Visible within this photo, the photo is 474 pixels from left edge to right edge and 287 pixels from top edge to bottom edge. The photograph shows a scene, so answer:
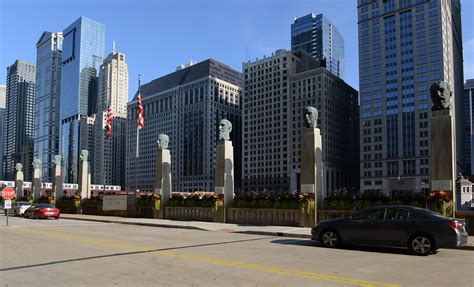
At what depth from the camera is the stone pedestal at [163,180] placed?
94.4ft

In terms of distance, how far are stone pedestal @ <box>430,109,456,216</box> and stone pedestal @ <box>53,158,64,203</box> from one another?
1360 inches

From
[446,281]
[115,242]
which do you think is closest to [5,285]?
[115,242]

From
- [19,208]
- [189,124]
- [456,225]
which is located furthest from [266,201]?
[189,124]

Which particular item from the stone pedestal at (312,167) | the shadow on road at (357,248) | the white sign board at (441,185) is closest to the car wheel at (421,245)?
the shadow on road at (357,248)

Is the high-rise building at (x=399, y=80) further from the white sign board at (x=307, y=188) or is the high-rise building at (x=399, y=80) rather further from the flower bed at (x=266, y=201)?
the white sign board at (x=307, y=188)

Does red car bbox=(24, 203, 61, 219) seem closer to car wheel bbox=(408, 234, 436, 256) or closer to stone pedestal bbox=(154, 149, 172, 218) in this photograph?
stone pedestal bbox=(154, 149, 172, 218)

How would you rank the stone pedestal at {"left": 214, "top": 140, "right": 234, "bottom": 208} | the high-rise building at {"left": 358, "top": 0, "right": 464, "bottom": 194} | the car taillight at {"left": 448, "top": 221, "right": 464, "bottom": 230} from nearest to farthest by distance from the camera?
1. the car taillight at {"left": 448, "top": 221, "right": 464, "bottom": 230}
2. the stone pedestal at {"left": 214, "top": 140, "right": 234, "bottom": 208}
3. the high-rise building at {"left": 358, "top": 0, "right": 464, "bottom": 194}

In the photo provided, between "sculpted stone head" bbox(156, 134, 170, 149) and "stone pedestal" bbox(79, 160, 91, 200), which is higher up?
"sculpted stone head" bbox(156, 134, 170, 149)

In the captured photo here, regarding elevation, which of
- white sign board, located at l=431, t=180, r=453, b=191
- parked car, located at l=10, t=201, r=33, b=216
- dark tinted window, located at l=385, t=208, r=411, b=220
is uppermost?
white sign board, located at l=431, t=180, r=453, b=191

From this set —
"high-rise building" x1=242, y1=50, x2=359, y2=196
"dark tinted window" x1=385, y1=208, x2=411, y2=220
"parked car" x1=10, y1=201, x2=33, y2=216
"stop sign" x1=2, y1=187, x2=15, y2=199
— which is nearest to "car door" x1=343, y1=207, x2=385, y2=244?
"dark tinted window" x1=385, y1=208, x2=411, y2=220

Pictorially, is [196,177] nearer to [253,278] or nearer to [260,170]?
[260,170]

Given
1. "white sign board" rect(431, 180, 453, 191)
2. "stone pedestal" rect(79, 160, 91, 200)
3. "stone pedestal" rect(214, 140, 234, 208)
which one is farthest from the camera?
"stone pedestal" rect(79, 160, 91, 200)

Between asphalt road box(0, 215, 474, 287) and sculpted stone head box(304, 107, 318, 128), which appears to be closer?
asphalt road box(0, 215, 474, 287)

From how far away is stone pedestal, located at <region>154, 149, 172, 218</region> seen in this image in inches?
1133
